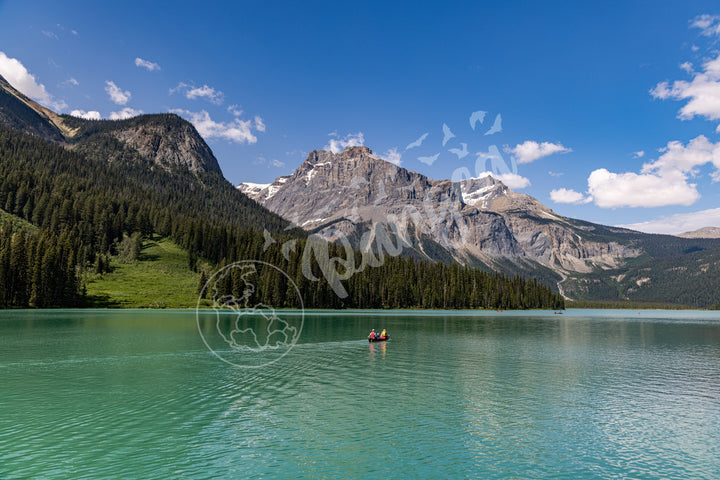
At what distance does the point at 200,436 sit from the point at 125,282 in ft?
564

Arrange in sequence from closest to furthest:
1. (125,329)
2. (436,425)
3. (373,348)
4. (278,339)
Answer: (436,425) < (373,348) < (278,339) < (125,329)

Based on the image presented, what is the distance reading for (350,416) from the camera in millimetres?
30672

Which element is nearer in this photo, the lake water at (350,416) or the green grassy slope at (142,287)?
the lake water at (350,416)

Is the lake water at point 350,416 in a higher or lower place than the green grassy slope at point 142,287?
lower

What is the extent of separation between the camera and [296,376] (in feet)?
146

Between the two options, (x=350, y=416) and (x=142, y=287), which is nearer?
(x=350, y=416)

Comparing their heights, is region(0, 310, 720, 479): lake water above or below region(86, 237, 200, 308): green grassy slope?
below

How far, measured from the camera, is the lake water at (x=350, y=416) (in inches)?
870

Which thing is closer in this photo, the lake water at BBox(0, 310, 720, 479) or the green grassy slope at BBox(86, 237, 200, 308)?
the lake water at BBox(0, 310, 720, 479)

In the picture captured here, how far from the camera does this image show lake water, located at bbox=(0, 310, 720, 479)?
22094mm

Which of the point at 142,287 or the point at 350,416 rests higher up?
the point at 142,287

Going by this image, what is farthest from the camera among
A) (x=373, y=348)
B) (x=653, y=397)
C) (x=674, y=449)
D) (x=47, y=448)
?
(x=373, y=348)

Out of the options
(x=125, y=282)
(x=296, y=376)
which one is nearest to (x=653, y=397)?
(x=296, y=376)

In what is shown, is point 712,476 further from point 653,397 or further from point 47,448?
point 47,448
